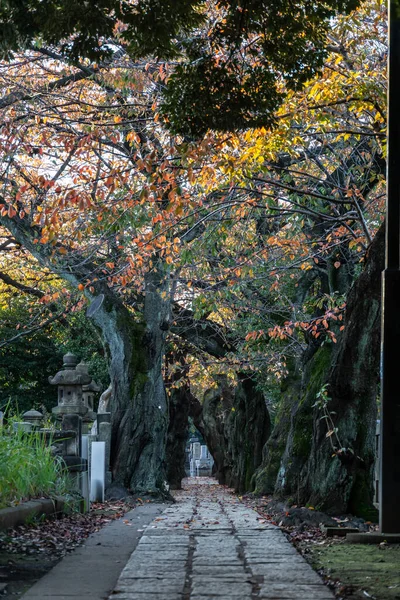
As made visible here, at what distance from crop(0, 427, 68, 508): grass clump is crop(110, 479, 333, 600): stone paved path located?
4.77ft

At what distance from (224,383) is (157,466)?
14320 millimetres

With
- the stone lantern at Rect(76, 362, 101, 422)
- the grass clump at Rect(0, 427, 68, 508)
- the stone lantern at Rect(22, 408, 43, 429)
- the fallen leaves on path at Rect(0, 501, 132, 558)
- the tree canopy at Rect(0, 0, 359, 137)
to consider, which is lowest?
the fallen leaves on path at Rect(0, 501, 132, 558)

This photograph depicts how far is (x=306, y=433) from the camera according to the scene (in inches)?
502

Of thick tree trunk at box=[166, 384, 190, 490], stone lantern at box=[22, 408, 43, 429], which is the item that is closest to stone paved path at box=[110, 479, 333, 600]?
stone lantern at box=[22, 408, 43, 429]

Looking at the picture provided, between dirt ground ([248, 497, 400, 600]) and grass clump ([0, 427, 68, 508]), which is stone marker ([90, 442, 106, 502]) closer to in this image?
grass clump ([0, 427, 68, 508])

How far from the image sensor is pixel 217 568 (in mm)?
5957

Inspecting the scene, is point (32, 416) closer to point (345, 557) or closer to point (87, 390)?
point (87, 390)

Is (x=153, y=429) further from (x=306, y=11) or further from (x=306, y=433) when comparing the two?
(x=306, y=11)

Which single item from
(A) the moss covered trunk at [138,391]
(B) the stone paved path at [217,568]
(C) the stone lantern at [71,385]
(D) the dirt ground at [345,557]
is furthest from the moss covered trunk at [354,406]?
(C) the stone lantern at [71,385]

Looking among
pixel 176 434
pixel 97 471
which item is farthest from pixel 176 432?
pixel 97 471

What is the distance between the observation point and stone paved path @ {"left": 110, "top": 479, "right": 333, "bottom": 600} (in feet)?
16.3

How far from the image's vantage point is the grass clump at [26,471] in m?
8.65

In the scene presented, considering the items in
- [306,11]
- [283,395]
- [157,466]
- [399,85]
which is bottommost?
[157,466]

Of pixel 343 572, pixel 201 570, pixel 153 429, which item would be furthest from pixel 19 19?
pixel 153 429
